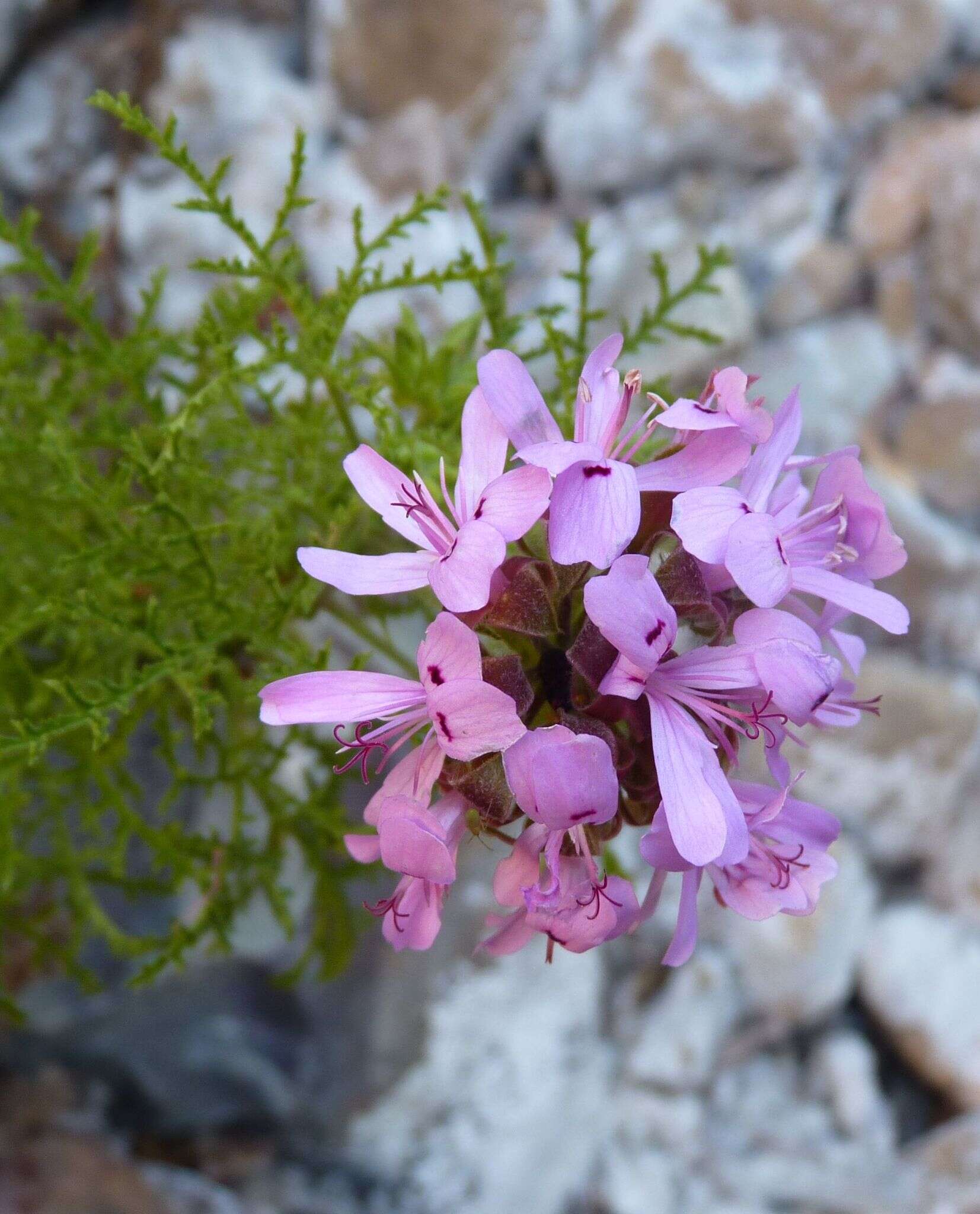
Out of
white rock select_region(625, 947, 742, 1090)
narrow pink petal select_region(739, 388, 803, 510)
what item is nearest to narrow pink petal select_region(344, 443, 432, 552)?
narrow pink petal select_region(739, 388, 803, 510)

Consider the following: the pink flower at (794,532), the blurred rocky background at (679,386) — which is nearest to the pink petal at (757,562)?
the pink flower at (794,532)

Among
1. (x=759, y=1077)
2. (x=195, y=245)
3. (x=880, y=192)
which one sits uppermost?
(x=195, y=245)

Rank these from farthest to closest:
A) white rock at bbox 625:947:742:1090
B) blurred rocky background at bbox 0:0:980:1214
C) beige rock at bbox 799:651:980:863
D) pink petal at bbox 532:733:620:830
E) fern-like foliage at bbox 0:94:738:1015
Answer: beige rock at bbox 799:651:980:863 → white rock at bbox 625:947:742:1090 → blurred rocky background at bbox 0:0:980:1214 → fern-like foliage at bbox 0:94:738:1015 → pink petal at bbox 532:733:620:830

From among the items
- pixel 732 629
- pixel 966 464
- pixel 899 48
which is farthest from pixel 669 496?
pixel 899 48

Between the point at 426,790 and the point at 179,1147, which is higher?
the point at 426,790

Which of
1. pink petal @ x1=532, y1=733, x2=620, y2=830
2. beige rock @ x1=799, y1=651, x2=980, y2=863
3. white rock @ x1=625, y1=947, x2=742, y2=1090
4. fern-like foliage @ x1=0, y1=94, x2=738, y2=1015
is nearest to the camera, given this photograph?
pink petal @ x1=532, y1=733, x2=620, y2=830

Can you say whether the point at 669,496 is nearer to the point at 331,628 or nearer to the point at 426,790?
the point at 426,790

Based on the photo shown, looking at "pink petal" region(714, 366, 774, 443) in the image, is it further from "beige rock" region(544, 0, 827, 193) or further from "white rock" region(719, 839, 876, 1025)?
"beige rock" region(544, 0, 827, 193)

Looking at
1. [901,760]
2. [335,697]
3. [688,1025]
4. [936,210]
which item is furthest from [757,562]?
[936,210]
